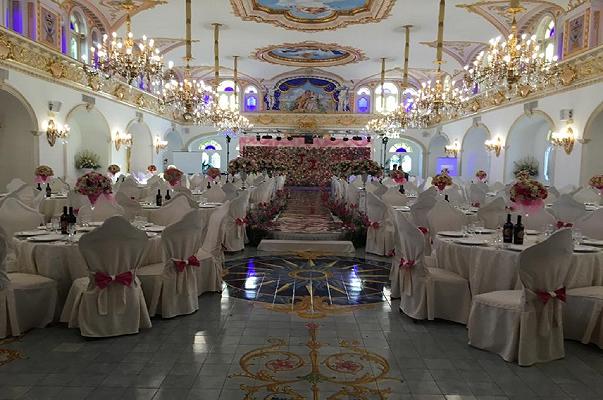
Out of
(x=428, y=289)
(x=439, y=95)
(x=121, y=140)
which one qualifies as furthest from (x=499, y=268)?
(x=121, y=140)

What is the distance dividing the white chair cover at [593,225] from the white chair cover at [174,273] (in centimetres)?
456

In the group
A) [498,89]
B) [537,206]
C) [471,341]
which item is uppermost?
[498,89]

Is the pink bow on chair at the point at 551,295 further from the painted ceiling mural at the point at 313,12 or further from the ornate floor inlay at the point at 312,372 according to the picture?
the painted ceiling mural at the point at 313,12

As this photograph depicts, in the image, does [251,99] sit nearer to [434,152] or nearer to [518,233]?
[434,152]

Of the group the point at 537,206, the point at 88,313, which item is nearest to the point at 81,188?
the point at 88,313

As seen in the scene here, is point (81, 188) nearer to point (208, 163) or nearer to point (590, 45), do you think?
point (590, 45)

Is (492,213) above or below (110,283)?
above

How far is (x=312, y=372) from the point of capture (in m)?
3.83

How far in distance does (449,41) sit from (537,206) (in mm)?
13018

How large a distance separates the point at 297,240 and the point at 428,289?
15.0ft

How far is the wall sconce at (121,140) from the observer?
1697 cm

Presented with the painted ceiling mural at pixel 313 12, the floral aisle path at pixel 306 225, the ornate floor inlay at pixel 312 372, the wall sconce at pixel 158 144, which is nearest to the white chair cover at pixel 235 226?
the floral aisle path at pixel 306 225

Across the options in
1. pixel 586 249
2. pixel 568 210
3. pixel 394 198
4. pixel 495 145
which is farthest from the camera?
pixel 495 145

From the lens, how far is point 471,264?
16.3ft
